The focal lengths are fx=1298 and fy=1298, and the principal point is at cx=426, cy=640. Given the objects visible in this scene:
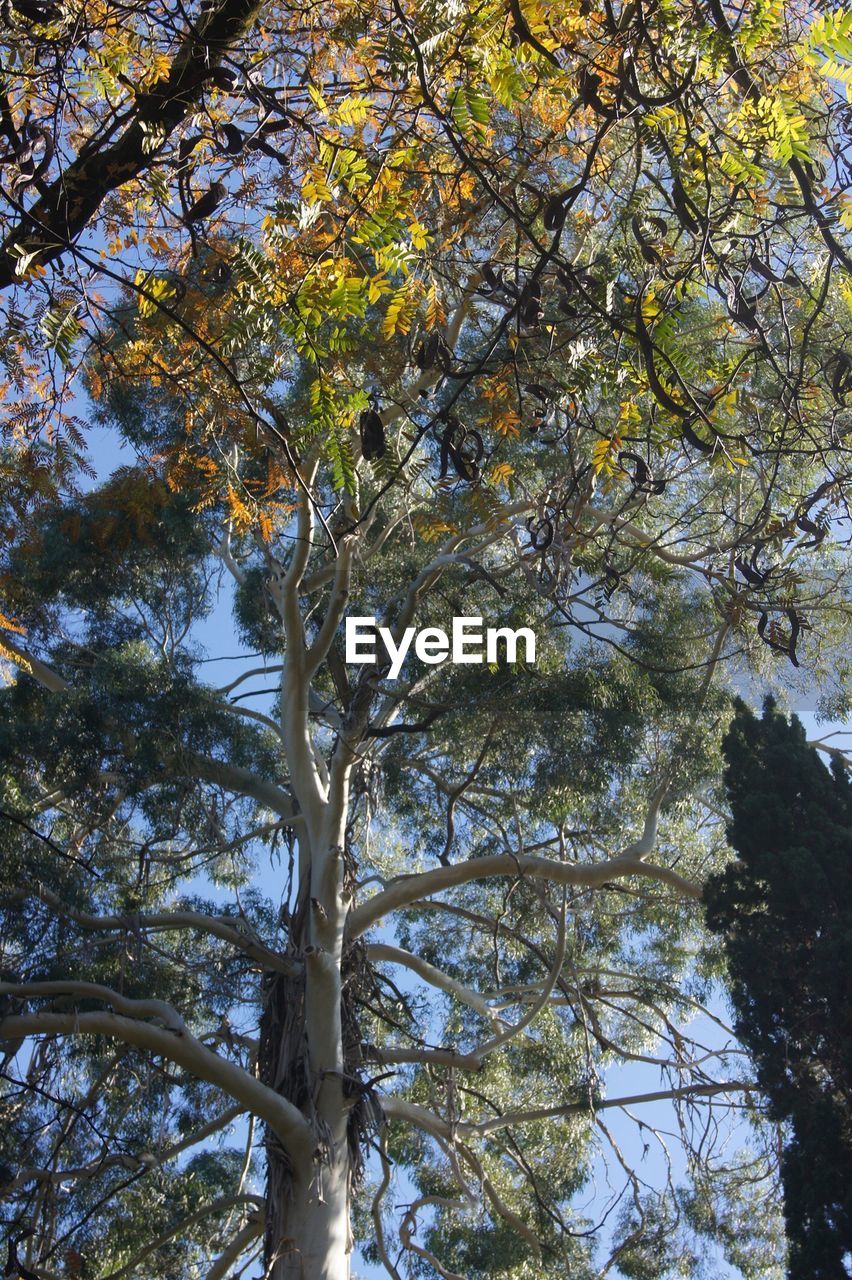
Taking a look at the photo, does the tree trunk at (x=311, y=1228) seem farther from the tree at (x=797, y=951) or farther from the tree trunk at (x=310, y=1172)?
the tree at (x=797, y=951)

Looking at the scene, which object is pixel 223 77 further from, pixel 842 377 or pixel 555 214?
pixel 842 377

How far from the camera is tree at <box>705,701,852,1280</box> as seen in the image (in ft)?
21.2

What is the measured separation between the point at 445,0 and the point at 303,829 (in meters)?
6.47

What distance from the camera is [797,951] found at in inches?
277

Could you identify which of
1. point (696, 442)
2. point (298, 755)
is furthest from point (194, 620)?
point (696, 442)

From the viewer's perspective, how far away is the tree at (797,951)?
254 inches

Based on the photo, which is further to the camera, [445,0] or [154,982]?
[154,982]

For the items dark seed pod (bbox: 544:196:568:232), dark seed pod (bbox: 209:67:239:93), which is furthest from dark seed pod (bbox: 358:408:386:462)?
dark seed pod (bbox: 209:67:239:93)

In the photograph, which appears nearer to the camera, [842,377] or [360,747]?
[842,377]

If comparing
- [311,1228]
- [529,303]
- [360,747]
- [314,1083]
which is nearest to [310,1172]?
[311,1228]

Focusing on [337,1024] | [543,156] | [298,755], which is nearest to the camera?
A: [543,156]

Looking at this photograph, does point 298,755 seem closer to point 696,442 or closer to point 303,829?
point 303,829

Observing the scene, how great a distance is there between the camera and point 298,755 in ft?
27.3

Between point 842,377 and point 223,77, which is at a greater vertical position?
point 223,77
